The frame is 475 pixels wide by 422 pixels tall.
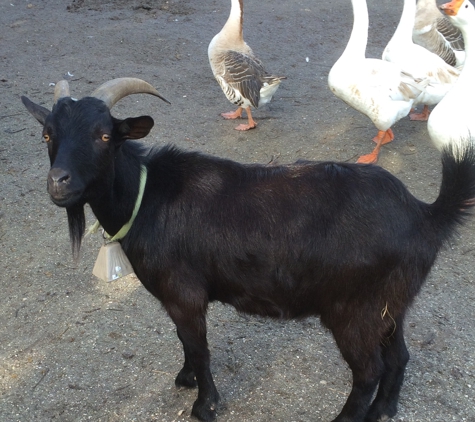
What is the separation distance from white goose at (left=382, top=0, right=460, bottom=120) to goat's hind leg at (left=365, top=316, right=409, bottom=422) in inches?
144

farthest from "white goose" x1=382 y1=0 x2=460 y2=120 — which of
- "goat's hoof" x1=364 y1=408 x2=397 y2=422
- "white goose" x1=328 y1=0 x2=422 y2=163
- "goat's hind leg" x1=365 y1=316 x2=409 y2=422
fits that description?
"goat's hoof" x1=364 y1=408 x2=397 y2=422

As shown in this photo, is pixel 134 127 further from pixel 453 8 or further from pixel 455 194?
pixel 453 8

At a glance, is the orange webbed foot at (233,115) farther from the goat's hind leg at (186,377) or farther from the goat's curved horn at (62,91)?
the goat's hind leg at (186,377)

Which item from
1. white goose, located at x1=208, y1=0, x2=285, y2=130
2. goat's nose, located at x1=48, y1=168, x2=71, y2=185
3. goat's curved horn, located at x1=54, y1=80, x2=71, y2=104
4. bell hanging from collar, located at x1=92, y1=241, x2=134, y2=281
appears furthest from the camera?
white goose, located at x1=208, y1=0, x2=285, y2=130

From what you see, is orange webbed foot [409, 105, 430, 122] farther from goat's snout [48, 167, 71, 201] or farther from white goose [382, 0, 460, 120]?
goat's snout [48, 167, 71, 201]

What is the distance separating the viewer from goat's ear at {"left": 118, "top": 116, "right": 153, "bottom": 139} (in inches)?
103

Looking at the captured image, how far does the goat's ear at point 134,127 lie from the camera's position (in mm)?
2607

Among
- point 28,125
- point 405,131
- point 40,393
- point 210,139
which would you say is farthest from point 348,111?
point 40,393

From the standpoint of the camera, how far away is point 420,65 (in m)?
5.95

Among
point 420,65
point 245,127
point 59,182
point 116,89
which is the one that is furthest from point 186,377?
point 420,65

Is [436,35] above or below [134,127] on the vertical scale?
below

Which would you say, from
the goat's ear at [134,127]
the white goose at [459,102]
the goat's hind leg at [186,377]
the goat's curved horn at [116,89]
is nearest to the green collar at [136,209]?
the goat's ear at [134,127]

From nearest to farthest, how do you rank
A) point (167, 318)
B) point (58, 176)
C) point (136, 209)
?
point (58, 176) < point (136, 209) < point (167, 318)

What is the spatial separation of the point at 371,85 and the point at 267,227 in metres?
3.36
